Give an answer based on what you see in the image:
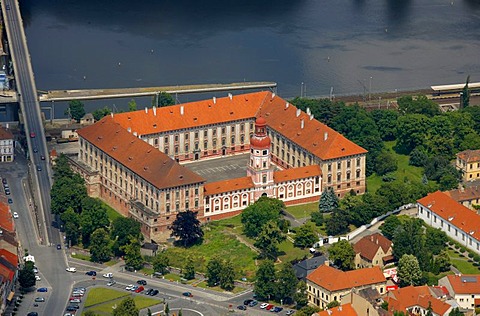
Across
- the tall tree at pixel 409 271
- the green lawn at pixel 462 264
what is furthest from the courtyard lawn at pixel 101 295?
the green lawn at pixel 462 264

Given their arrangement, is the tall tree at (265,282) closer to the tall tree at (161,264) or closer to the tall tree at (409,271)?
the tall tree at (161,264)

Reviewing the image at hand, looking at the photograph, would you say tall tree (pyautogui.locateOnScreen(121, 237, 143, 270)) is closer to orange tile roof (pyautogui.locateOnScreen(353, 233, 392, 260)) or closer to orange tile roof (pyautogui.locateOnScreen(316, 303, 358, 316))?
orange tile roof (pyautogui.locateOnScreen(353, 233, 392, 260))

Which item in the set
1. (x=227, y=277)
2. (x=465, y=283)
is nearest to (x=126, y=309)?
(x=227, y=277)

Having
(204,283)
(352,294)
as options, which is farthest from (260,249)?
(352,294)

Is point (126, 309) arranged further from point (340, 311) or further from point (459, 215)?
point (459, 215)

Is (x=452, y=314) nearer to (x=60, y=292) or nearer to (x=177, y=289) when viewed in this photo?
(x=177, y=289)

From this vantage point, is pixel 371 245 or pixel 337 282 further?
pixel 371 245
